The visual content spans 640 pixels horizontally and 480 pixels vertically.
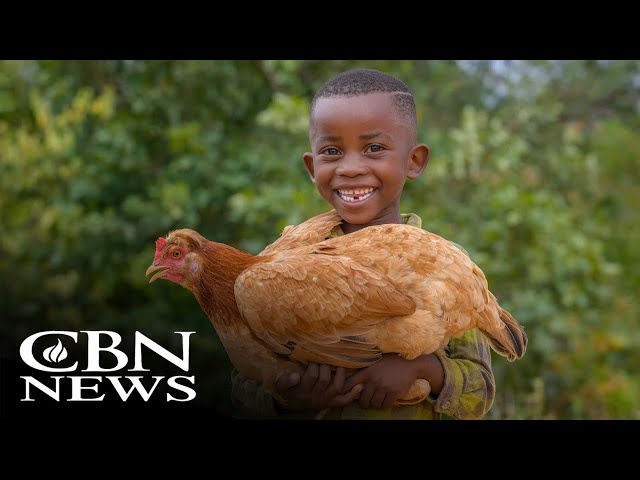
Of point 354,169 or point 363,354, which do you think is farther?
point 354,169

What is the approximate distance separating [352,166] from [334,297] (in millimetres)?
302

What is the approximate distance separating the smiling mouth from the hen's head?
33 cm

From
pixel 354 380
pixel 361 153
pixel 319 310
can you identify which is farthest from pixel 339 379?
pixel 361 153

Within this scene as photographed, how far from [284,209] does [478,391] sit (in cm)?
265

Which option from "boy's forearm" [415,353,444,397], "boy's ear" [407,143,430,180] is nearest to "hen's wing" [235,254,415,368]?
"boy's forearm" [415,353,444,397]

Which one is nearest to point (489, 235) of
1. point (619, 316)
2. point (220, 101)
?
point (619, 316)

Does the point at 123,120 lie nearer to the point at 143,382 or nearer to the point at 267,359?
the point at 143,382

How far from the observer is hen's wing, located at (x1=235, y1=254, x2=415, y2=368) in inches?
60.2

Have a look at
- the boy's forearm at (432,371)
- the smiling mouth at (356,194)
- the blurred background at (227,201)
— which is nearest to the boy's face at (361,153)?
the smiling mouth at (356,194)

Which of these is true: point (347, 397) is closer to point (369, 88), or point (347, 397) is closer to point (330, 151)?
point (330, 151)

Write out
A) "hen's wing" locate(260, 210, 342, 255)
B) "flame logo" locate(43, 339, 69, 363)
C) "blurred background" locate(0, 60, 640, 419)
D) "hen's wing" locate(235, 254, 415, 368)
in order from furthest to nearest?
"blurred background" locate(0, 60, 640, 419) → "flame logo" locate(43, 339, 69, 363) → "hen's wing" locate(260, 210, 342, 255) → "hen's wing" locate(235, 254, 415, 368)

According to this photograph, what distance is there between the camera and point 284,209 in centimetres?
426

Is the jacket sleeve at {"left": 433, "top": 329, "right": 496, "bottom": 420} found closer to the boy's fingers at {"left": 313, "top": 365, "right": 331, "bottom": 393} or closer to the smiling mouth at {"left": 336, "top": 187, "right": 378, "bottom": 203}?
the boy's fingers at {"left": 313, "top": 365, "right": 331, "bottom": 393}

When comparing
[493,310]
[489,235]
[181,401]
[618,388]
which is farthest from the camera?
[618,388]
